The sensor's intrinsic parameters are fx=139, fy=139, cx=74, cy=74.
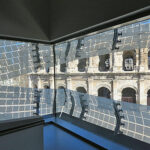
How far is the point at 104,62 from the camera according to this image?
216 cm

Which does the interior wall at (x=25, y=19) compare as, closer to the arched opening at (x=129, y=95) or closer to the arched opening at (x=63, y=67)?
the arched opening at (x=63, y=67)

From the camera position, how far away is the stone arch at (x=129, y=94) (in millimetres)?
1843

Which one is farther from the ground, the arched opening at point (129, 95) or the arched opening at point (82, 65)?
the arched opening at point (82, 65)

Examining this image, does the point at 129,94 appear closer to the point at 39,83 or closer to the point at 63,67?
the point at 63,67

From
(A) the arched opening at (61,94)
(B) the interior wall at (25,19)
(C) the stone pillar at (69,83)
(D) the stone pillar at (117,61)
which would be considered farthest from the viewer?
(A) the arched opening at (61,94)

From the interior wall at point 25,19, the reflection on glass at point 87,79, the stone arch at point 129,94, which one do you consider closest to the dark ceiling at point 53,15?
the interior wall at point 25,19

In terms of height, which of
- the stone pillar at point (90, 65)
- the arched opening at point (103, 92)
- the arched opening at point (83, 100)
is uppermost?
the stone pillar at point (90, 65)

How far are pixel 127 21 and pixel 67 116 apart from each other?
208 cm

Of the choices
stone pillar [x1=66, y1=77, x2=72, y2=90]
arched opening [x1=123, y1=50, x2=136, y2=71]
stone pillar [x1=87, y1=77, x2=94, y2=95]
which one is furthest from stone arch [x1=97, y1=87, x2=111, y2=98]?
stone pillar [x1=66, y1=77, x2=72, y2=90]

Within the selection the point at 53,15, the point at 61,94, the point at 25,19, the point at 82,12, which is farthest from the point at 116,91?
the point at 25,19

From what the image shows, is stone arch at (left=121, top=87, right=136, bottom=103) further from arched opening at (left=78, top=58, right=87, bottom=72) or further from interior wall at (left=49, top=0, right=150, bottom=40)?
interior wall at (left=49, top=0, right=150, bottom=40)

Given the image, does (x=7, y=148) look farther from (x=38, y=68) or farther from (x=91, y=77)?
(x=38, y=68)

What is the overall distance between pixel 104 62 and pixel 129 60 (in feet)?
1.28

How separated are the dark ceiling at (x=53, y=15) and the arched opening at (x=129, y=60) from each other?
448 millimetres
